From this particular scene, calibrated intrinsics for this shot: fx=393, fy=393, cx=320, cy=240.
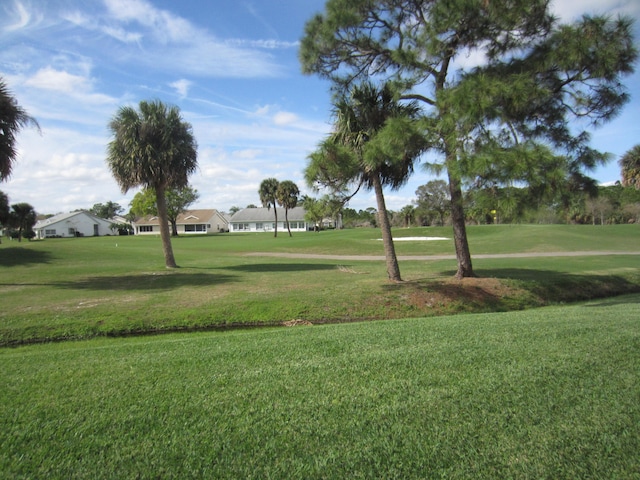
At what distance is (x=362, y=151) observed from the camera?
12227 millimetres

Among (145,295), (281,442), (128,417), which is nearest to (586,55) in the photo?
(281,442)

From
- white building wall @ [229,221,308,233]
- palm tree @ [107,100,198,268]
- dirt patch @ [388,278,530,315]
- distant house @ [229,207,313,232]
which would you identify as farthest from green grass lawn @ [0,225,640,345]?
distant house @ [229,207,313,232]

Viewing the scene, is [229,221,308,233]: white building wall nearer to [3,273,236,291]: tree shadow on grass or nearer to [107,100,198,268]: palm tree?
[107,100,198,268]: palm tree

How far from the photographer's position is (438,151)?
375 inches

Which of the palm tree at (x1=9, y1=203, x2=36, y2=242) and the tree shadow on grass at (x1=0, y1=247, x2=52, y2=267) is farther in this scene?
the palm tree at (x1=9, y1=203, x2=36, y2=242)

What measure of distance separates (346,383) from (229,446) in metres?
1.47

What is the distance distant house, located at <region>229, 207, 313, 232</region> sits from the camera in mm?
97000

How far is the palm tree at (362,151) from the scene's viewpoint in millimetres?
11539

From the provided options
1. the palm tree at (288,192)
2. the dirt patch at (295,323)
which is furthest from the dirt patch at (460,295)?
the palm tree at (288,192)

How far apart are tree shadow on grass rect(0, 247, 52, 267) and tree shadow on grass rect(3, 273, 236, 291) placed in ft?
26.3

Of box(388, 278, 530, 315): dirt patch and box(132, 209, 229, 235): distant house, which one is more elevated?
box(132, 209, 229, 235): distant house

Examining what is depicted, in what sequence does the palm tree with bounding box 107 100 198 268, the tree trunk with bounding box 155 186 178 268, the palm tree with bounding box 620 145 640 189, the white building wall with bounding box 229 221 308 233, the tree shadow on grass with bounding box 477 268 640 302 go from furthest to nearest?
the white building wall with bounding box 229 221 308 233 → the palm tree with bounding box 620 145 640 189 → the tree trunk with bounding box 155 186 178 268 → the palm tree with bounding box 107 100 198 268 → the tree shadow on grass with bounding box 477 268 640 302

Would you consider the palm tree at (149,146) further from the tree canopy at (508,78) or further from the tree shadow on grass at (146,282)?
the tree canopy at (508,78)

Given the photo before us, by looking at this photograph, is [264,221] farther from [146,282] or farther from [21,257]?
[146,282]
